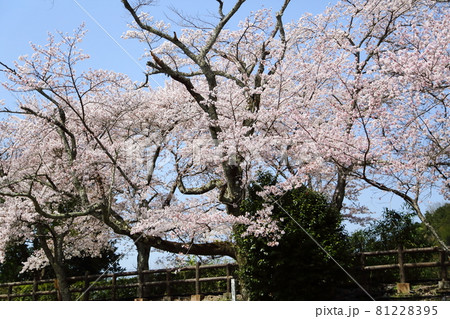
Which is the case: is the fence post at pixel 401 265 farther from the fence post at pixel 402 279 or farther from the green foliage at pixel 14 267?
the green foliage at pixel 14 267

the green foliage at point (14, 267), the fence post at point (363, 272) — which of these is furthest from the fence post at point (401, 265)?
the green foliage at point (14, 267)

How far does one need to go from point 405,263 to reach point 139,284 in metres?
7.38

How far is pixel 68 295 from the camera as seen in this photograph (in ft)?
44.4

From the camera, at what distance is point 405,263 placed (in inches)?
385

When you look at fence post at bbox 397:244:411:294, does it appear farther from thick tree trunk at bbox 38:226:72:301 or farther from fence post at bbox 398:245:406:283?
thick tree trunk at bbox 38:226:72:301

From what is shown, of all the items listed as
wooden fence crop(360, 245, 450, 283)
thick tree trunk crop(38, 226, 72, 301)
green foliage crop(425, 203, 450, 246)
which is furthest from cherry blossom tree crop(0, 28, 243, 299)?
green foliage crop(425, 203, 450, 246)

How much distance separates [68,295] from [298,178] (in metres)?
8.74

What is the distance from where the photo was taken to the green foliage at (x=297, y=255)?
8.21m

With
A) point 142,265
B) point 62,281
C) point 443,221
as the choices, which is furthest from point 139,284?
point 443,221

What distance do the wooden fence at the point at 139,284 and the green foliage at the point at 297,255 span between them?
8.63 ft

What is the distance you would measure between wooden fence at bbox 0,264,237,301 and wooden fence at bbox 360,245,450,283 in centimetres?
322

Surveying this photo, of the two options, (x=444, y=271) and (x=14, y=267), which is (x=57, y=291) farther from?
(x=444, y=271)
